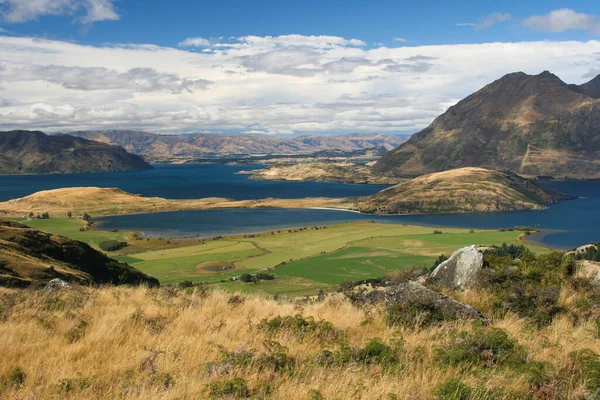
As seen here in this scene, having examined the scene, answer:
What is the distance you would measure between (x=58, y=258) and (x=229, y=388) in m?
35.0

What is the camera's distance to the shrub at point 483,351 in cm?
822

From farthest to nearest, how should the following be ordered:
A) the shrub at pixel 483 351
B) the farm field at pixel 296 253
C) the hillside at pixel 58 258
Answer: the farm field at pixel 296 253 < the hillside at pixel 58 258 < the shrub at pixel 483 351

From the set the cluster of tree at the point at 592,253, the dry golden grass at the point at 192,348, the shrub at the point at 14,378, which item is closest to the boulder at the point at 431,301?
the dry golden grass at the point at 192,348

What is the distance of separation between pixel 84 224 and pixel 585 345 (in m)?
189

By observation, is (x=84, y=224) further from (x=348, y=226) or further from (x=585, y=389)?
(x=585, y=389)

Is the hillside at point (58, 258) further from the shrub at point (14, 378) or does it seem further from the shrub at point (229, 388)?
the shrub at point (229, 388)

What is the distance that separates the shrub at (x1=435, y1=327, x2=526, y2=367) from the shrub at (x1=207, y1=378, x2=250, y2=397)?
3814 millimetres

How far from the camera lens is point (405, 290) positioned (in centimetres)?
1259

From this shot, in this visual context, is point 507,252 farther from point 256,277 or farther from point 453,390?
point 453,390

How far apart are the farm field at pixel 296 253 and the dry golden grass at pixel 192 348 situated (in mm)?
58139

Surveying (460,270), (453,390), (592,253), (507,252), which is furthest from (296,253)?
(453,390)

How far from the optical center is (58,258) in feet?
118

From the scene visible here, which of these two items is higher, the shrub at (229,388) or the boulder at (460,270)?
the shrub at (229,388)

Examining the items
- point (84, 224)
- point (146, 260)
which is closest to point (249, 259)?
point (146, 260)
